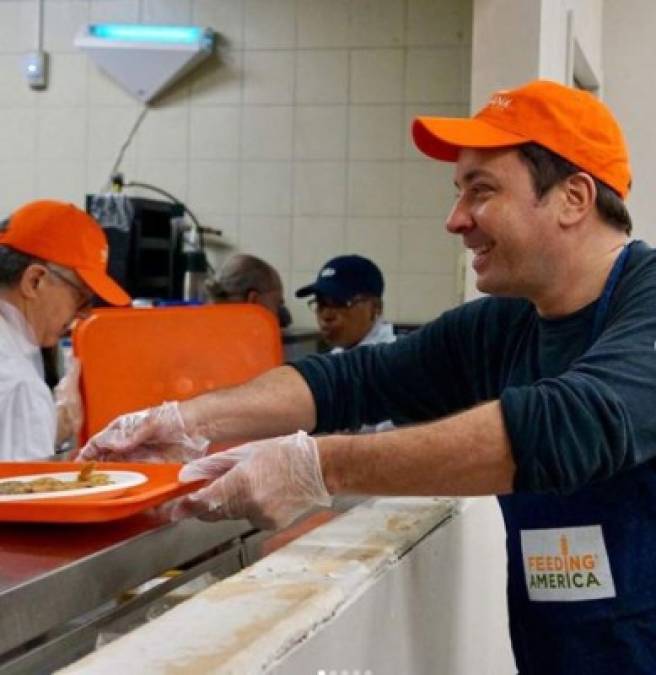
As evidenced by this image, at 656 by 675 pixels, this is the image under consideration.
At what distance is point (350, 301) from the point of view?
11.3ft

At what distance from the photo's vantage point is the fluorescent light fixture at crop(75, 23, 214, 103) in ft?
15.0

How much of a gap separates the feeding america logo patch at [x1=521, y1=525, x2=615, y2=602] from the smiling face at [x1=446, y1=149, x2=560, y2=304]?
1.02 feet

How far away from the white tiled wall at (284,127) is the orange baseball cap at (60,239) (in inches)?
94.9

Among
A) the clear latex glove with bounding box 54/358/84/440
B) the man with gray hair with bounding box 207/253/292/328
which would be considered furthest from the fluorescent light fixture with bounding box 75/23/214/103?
the clear latex glove with bounding box 54/358/84/440

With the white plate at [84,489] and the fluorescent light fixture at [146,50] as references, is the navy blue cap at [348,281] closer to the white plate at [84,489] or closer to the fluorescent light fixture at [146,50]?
the fluorescent light fixture at [146,50]

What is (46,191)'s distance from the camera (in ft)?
16.0

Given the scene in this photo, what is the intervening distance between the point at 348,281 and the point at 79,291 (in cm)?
132

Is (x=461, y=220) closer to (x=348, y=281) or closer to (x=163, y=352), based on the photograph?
(x=163, y=352)

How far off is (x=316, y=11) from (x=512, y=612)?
372 cm

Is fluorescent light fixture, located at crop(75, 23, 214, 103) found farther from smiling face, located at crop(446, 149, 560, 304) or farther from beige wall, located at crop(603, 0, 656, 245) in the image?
smiling face, located at crop(446, 149, 560, 304)

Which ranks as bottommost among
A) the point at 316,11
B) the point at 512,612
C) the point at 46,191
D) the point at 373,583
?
the point at 512,612

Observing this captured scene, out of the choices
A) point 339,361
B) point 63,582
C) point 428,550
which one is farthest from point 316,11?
point 63,582

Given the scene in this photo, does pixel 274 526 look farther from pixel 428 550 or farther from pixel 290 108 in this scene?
pixel 290 108

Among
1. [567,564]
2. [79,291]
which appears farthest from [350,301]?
[567,564]
